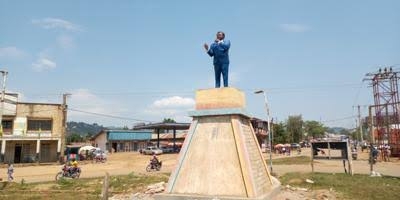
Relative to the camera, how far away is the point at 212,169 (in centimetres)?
1149

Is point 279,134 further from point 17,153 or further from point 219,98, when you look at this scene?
point 219,98

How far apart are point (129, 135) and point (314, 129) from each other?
61.6m

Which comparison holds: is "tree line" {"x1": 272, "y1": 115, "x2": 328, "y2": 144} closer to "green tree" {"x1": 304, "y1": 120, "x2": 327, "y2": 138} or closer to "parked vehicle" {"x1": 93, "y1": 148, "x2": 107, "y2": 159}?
"green tree" {"x1": 304, "y1": 120, "x2": 327, "y2": 138}

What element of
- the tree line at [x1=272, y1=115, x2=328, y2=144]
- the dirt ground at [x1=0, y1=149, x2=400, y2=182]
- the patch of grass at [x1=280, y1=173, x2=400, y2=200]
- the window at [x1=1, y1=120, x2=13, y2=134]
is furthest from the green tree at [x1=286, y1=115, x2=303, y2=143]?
the patch of grass at [x1=280, y1=173, x2=400, y2=200]

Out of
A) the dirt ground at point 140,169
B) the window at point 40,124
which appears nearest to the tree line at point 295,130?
the dirt ground at point 140,169

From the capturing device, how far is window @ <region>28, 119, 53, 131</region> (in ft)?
139

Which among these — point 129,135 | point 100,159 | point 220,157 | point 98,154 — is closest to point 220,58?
point 220,157

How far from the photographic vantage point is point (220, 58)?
13.0 meters

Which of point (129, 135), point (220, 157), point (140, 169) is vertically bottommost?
point (140, 169)

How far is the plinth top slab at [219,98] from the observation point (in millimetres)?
12227

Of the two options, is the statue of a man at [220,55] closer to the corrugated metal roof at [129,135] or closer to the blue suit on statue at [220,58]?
the blue suit on statue at [220,58]

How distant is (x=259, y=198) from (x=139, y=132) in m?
60.3

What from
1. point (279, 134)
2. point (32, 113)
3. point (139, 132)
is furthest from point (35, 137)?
point (279, 134)

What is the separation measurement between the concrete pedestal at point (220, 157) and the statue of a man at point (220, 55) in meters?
0.86
